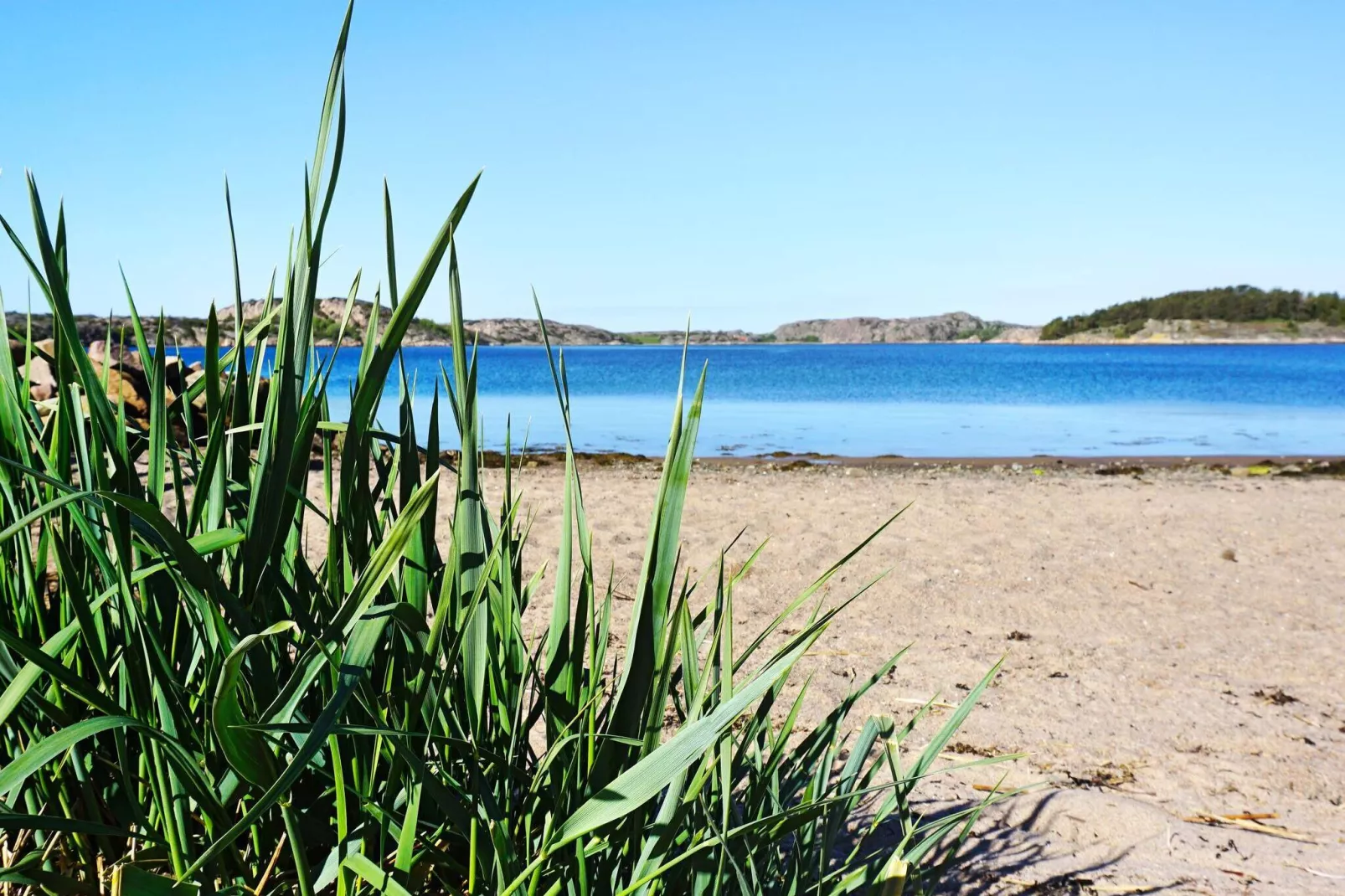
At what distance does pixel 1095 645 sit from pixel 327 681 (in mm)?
4229

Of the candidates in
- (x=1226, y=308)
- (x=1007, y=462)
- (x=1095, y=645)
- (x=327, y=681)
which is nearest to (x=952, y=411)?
(x=1007, y=462)

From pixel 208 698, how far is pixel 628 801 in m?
0.42

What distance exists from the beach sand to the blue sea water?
166 centimetres

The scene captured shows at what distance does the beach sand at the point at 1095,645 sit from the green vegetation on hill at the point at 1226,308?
94.4m

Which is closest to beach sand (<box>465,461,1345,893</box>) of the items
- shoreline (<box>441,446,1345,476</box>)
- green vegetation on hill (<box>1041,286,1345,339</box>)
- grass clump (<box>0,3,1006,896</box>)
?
grass clump (<box>0,3,1006,896</box>)

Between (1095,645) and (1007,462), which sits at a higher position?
(1095,645)

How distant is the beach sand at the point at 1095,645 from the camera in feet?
7.84

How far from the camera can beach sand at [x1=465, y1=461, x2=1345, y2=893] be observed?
239cm

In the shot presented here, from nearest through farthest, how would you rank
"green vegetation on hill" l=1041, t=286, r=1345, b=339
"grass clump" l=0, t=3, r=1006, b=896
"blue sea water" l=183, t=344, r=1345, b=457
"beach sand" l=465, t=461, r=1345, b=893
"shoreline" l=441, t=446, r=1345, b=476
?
"grass clump" l=0, t=3, r=1006, b=896, "beach sand" l=465, t=461, r=1345, b=893, "shoreline" l=441, t=446, r=1345, b=476, "blue sea water" l=183, t=344, r=1345, b=457, "green vegetation on hill" l=1041, t=286, r=1345, b=339

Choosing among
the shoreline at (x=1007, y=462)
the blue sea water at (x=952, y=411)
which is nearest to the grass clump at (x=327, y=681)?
the blue sea water at (x=952, y=411)

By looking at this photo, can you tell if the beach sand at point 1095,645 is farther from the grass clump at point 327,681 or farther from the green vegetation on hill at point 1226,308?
the green vegetation on hill at point 1226,308

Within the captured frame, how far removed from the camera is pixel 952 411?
25.9 meters

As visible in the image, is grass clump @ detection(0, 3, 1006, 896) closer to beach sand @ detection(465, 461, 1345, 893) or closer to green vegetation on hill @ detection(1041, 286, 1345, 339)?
beach sand @ detection(465, 461, 1345, 893)

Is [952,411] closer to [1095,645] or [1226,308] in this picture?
[1095,645]
